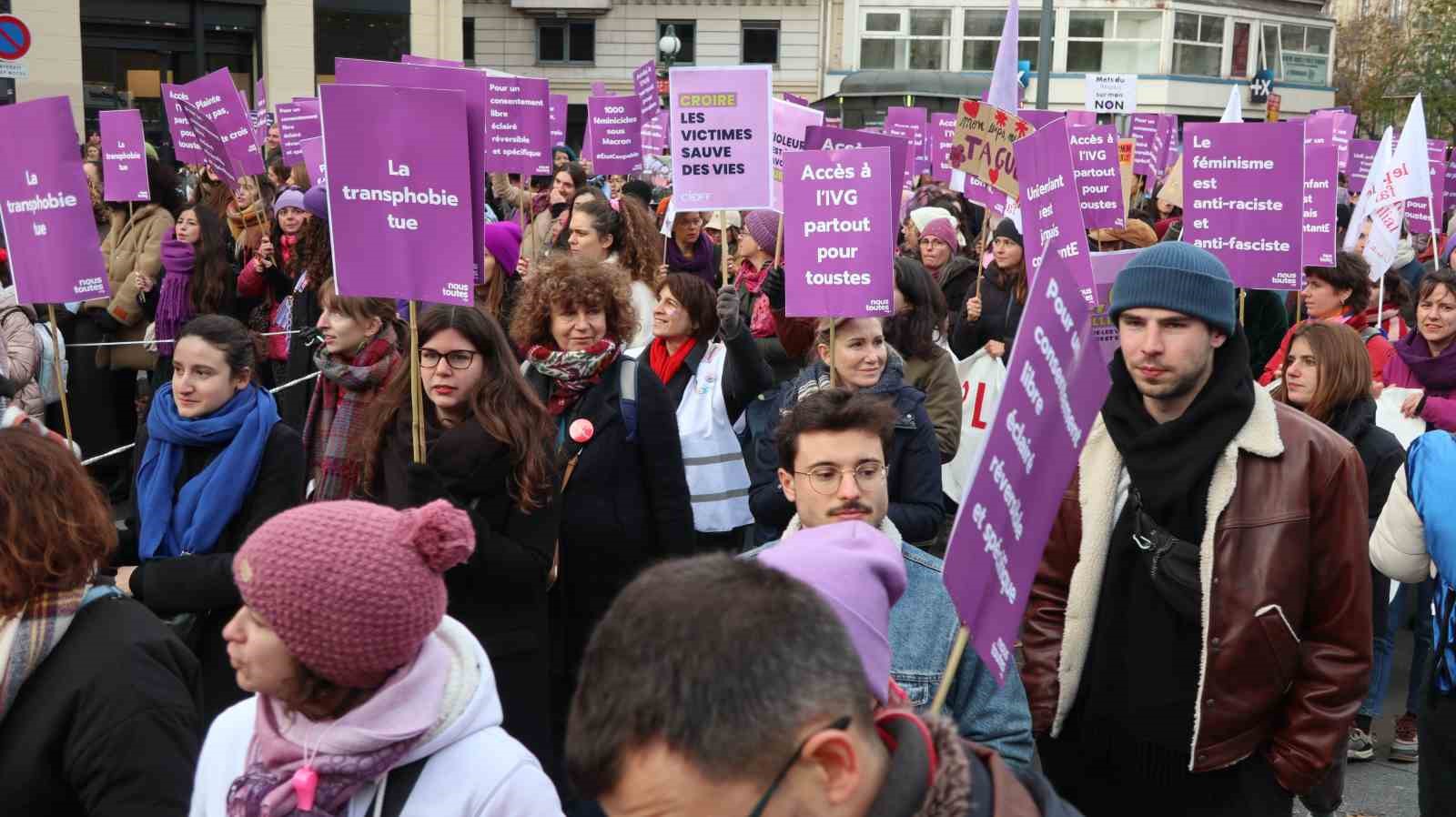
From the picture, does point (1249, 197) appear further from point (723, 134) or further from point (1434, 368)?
point (723, 134)

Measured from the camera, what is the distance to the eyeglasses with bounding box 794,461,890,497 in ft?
11.5

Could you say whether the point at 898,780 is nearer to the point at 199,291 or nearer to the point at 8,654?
the point at 8,654

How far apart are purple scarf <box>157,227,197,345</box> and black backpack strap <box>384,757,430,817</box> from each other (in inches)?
272

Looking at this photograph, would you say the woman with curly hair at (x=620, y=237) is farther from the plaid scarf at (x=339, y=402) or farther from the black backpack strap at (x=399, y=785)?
the black backpack strap at (x=399, y=785)

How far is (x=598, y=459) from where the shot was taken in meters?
4.80

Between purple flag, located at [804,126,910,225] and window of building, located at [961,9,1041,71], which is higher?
window of building, located at [961,9,1041,71]

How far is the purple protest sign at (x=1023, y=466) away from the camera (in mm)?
2330

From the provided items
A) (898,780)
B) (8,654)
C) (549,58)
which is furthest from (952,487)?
(549,58)

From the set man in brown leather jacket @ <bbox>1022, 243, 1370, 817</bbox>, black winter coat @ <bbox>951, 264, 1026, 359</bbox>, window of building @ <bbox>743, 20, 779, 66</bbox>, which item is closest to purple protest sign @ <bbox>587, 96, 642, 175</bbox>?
black winter coat @ <bbox>951, 264, 1026, 359</bbox>

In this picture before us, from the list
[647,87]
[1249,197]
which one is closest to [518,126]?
[647,87]

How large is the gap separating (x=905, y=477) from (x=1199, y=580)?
1.63 metres

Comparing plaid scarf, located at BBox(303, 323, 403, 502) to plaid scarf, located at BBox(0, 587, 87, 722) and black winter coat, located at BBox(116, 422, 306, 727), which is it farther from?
plaid scarf, located at BBox(0, 587, 87, 722)

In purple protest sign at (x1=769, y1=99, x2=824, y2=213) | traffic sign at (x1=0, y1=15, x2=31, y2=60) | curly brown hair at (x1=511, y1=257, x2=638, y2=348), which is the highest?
traffic sign at (x1=0, y1=15, x2=31, y2=60)

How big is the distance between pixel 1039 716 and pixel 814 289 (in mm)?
2511
